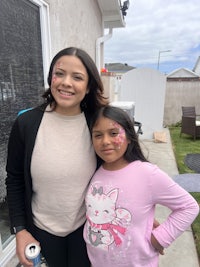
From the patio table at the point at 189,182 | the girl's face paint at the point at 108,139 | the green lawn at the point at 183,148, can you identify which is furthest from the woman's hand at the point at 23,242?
the green lawn at the point at 183,148

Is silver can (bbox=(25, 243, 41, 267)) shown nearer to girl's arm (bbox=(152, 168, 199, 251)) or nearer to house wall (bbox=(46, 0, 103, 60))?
girl's arm (bbox=(152, 168, 199, 251))

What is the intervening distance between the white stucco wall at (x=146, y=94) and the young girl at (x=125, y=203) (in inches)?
230

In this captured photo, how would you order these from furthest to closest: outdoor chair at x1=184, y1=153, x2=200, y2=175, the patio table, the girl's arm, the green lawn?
outdoor chair at x1=184, y1=153, x2=200, y2=175 → the green lawn → the patio table → the girl's arm

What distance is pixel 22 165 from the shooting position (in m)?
1.15

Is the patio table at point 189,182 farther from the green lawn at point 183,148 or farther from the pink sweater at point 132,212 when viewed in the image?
the pink sweater at point 132,212

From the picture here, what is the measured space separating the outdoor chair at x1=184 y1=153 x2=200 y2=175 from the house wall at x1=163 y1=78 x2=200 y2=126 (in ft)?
15.2

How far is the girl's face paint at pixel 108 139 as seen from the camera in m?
1.13

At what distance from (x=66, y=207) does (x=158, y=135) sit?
612 centimetres

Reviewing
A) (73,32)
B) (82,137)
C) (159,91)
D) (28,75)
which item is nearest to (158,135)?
(159,91)

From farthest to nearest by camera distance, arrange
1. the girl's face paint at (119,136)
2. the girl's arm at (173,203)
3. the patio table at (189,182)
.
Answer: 1. the patio table at (189,182)
2. the girl's face paint at (119,136)
3. the girl's arm at (173,203)

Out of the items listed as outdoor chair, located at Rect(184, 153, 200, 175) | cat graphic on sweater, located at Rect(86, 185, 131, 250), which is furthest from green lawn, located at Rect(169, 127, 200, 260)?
cat graphic on sweater, located at Rect(86, 185, 131, 250)

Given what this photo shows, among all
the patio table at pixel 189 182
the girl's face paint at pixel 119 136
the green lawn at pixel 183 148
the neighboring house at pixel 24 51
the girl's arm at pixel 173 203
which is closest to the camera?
the girl's arm at pixel 173 203

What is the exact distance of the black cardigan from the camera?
109 centimetres

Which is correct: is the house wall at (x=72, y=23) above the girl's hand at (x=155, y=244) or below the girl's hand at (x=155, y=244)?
above
